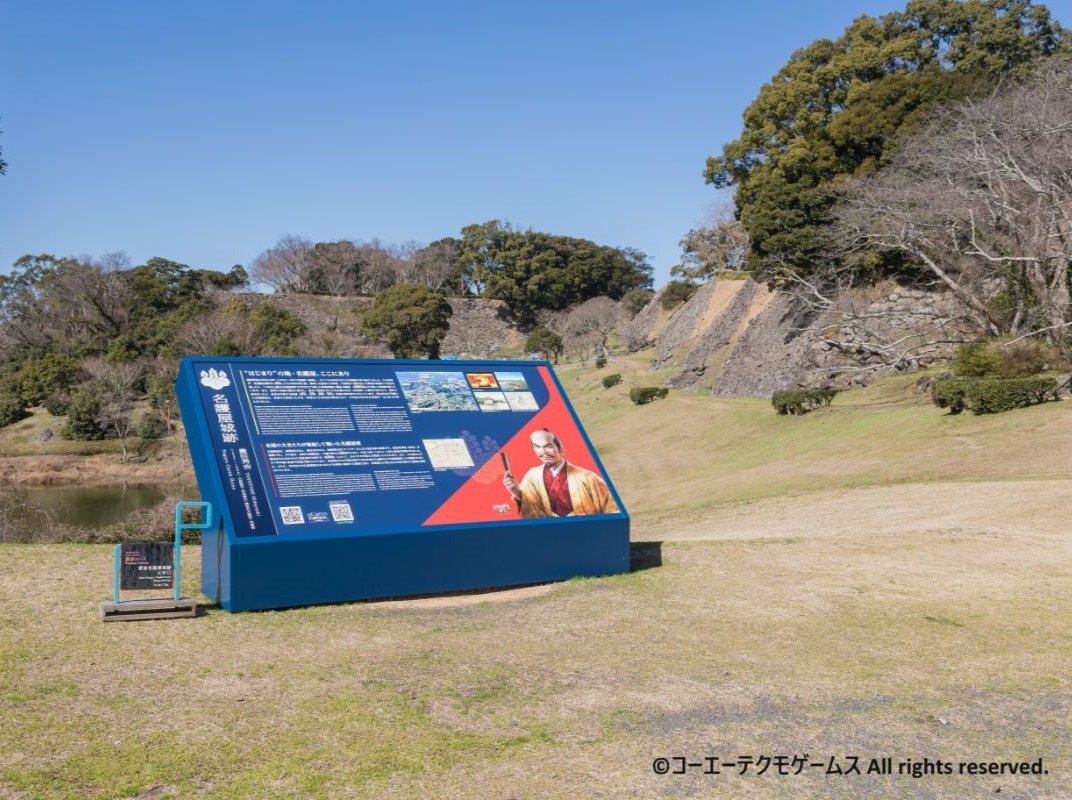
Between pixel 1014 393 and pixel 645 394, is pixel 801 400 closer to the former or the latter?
pixel 1014 393

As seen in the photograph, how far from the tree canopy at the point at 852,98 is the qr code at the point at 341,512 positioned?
3020 centimetres

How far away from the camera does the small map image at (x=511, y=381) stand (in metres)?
9.22

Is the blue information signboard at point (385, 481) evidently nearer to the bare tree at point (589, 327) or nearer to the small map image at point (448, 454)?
the small map image at point (448, 454)

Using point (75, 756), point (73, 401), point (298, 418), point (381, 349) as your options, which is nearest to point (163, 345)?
point (73, 401)

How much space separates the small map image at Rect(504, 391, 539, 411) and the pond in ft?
57.5

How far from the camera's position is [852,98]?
38656mm

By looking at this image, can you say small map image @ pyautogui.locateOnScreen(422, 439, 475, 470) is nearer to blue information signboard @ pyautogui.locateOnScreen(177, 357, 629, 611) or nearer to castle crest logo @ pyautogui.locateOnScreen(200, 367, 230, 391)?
blue information signboard @ pyautogui.locateOnScreen(177, 357, 629, 611)

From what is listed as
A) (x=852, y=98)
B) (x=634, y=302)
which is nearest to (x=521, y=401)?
(x=852, y=98)

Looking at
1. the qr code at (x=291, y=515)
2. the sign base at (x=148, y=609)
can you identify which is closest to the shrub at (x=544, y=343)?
the qr code at (x=291, y=515)

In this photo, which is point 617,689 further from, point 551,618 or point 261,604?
point 261,604

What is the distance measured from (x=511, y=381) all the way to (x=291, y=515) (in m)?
2.78

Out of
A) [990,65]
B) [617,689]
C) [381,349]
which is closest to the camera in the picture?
[617,689]

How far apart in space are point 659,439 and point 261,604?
22.9m

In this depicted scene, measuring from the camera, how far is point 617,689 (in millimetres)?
5785
